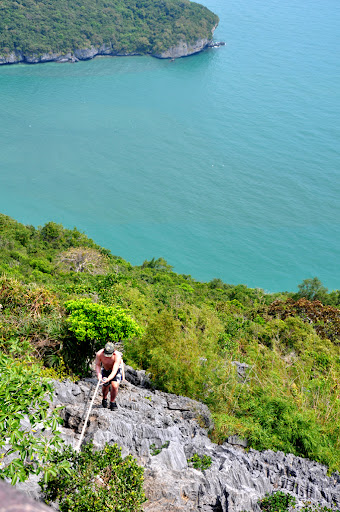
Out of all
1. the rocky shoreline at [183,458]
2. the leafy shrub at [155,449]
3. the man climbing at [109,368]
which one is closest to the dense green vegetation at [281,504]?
the rocky shoreline at [183,458]

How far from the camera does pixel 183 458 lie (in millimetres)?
6898

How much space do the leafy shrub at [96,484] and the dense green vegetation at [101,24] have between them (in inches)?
3381

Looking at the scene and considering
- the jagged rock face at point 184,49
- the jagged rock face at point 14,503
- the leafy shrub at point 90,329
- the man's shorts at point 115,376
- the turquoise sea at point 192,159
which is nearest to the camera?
the jagged rock face at point 14,503

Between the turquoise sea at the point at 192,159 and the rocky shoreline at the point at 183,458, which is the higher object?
the turquoise sea at the point at 192,159

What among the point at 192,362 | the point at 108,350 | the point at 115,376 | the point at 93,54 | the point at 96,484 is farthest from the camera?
the point at 93,54

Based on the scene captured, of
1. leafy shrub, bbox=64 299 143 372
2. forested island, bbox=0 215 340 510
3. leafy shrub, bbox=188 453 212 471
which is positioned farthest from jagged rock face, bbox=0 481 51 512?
leafy shrub, bbox=64 299 143 372

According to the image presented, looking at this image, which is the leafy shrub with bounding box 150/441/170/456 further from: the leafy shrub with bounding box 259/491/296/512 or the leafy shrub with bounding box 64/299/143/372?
the leafy shrub with bounding box 64/299/143/372

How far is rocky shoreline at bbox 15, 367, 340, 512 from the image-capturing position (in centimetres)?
613

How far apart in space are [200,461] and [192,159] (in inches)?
1875

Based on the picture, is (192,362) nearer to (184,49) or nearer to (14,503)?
(14,503)

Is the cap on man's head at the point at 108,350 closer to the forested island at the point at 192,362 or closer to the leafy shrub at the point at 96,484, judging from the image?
the forested island at the point at 192,362

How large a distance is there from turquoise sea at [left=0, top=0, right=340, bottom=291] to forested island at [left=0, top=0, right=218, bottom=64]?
4.30m

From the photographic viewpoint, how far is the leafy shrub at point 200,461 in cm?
692

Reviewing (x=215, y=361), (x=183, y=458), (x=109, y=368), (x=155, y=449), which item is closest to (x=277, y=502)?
(x=183, y=458)
